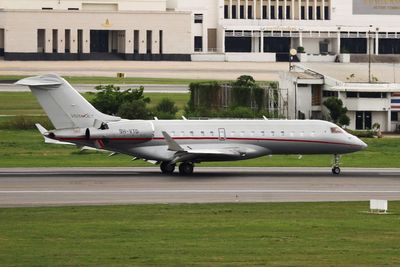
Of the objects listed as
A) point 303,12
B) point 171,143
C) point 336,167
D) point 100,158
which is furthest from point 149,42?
point 171,143

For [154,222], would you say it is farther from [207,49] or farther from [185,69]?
[207,49]

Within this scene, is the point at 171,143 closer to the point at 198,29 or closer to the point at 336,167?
the point at 336,167

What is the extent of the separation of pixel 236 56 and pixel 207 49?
327 inches

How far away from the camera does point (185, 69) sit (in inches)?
6457

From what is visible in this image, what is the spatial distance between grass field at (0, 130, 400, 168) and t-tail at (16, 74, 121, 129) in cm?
631

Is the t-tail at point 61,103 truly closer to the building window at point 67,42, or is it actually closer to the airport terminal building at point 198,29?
the airport terminal building at point 198,29

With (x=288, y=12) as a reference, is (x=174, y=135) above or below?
below

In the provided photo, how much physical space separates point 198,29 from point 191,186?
128203 millimetres

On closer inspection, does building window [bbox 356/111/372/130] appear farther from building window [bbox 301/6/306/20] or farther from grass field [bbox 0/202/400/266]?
building window [bbox 301/6/306/20]

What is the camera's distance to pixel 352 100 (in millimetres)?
99875

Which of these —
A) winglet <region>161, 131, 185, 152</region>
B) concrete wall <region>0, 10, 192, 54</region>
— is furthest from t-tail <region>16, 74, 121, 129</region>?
concrete wall <region>0, 10, 192, 54</region>

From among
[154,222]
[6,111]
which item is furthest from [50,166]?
[6,111]

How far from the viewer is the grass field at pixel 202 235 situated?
36906mm

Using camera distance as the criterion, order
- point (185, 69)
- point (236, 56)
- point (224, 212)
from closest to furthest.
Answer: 1. point (224, 212)
2. point (185, 69)
3. point (236, 56)
